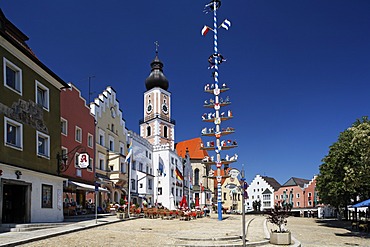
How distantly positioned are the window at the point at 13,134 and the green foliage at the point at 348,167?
18586mm

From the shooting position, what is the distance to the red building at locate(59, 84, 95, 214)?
3303 centimetres


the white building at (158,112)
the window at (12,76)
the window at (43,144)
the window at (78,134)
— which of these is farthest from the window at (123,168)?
the white building at (158,112)

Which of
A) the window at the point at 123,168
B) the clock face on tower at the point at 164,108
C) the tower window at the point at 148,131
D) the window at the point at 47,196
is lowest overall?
the window at the point at 47,196

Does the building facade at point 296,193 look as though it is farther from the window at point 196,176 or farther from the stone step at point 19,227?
the stone step at point 19,227

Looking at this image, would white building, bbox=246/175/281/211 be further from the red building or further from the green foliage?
the red building

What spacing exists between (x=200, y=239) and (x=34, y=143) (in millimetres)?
11222

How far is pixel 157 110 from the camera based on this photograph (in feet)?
291

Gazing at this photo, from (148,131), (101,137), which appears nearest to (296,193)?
(148,131)

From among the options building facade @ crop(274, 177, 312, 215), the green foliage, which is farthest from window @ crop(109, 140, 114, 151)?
building facade @ crop(274, 177, 312, 215)

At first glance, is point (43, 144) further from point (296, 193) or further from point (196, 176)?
point (296, 193)

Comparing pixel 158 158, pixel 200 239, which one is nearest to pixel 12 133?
pixel 200 239

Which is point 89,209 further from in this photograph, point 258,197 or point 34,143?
point 258,197

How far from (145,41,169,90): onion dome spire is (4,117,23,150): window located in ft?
226

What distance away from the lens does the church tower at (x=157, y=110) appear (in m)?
87.4
